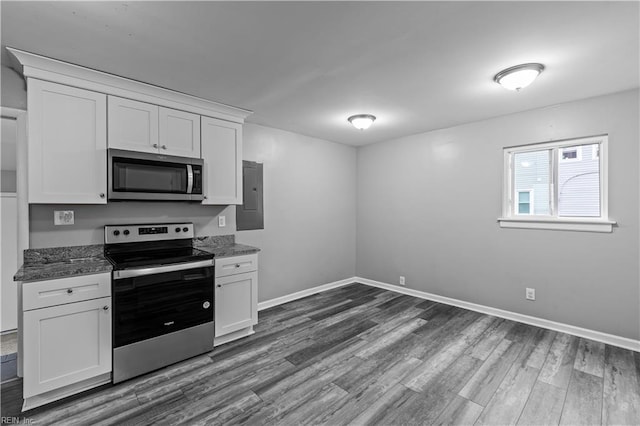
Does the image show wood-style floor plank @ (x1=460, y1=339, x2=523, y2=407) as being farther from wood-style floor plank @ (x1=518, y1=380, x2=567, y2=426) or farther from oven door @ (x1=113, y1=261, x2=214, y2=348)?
oven door @ (x1=113, y1=261, x2=214, y2=348)

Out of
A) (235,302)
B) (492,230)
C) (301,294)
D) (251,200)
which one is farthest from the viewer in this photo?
(301,294)

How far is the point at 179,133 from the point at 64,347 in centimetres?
196

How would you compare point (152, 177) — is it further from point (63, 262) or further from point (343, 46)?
point (343, 46)

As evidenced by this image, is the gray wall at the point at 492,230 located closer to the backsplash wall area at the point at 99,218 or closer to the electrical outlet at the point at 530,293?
the electrical outlet at the point at 530,293

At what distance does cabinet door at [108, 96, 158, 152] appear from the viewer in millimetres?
2531

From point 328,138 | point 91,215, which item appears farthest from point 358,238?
point 91,215

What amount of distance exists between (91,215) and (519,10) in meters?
3.51

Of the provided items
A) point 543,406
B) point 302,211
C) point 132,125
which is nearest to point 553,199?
point 543,406

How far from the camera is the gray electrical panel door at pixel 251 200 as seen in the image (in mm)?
3795

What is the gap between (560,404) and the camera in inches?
81.7

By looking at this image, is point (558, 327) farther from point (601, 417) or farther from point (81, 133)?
point (81, 133)

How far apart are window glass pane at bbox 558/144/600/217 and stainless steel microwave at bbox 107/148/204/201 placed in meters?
3.91

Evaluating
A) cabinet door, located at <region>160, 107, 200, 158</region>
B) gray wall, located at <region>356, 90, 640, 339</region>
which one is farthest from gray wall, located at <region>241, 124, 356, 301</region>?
cabinet door, located at <region>160, 107, 200, 158</region>

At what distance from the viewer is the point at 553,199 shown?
3348 mm
